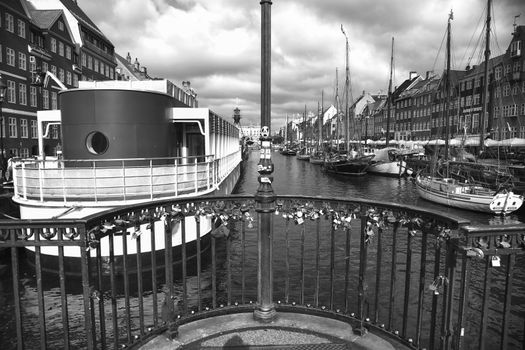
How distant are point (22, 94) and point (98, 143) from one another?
30401 mm

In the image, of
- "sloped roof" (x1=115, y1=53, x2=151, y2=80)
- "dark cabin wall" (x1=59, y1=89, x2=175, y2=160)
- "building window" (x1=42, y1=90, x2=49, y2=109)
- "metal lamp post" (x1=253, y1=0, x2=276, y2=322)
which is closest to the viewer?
"metal lamp post" (x1=253, y1=0, x2=276, y2=322)

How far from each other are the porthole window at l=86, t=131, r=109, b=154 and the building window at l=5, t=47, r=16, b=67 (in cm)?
2912

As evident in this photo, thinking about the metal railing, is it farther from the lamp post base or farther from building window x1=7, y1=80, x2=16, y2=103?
building window x1=7, y1=80, x2=16, y2=103

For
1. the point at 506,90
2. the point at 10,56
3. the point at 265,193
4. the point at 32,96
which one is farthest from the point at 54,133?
the point at 506,90

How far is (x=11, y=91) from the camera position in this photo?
35844 mm

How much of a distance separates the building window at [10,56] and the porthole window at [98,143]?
2912cm

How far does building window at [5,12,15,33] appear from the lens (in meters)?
35.3

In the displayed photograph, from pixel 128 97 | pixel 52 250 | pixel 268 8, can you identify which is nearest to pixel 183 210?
pixel 268 8

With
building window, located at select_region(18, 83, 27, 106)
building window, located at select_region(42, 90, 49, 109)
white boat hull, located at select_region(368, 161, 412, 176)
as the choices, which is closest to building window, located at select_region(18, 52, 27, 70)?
building window, located at select_region(18, 83, 27, 106)

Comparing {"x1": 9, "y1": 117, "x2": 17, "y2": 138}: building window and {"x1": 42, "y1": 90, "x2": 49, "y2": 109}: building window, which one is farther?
{"x1": 42, "y1": 90, "x2": 49, "y2": 109}: building window

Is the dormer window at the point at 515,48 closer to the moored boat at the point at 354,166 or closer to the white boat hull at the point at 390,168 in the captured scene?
the white boat hull at the point at 390,168

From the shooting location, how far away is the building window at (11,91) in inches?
1393

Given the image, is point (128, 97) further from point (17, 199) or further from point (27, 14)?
point (27, 14)

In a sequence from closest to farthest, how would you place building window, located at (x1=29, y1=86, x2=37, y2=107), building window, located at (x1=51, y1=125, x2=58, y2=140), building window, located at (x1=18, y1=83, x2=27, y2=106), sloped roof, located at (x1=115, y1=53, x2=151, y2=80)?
building window, located at (x1=18, y1=83, x2=27, y2=106), building window, located at (x1=29, y1=86, x2=37, y2=107), building window, located at (x1=51, y1=125, x2=58, y2=140), sloped roof, located at (x1=115, y1=53, x2=151, y2=80)
